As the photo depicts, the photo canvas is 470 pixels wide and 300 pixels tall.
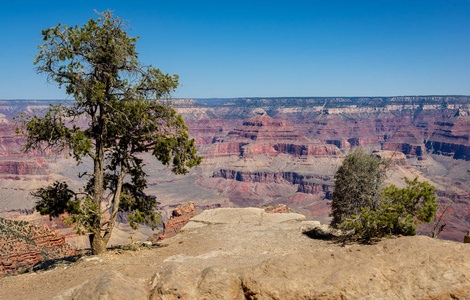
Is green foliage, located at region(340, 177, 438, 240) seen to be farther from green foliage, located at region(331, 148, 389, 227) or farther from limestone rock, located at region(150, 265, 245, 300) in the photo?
limestone rock, located at region(150, 265, 245, 300)

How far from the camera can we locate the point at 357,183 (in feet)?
50.5

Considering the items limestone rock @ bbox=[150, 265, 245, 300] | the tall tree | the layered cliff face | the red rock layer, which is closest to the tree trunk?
the tall tree

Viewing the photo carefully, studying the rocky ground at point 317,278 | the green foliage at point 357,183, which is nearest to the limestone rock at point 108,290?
the rocky ground at point 317,278

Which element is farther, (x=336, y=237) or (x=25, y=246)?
(x=25, y=246)

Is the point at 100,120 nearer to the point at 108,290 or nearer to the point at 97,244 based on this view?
the point at 97,244

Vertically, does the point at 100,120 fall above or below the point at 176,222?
above

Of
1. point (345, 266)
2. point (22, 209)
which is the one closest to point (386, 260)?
point (345, 266)

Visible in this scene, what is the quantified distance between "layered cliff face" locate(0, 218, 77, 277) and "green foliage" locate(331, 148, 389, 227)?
31162 millimetres

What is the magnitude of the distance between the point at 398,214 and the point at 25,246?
39.6m

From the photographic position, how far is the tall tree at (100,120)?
1289 cm

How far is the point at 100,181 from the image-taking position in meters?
14.0

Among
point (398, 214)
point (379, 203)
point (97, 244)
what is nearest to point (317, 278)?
point (398, 214)

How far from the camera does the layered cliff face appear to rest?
33.4 metres

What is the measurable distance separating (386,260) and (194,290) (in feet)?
15.1
